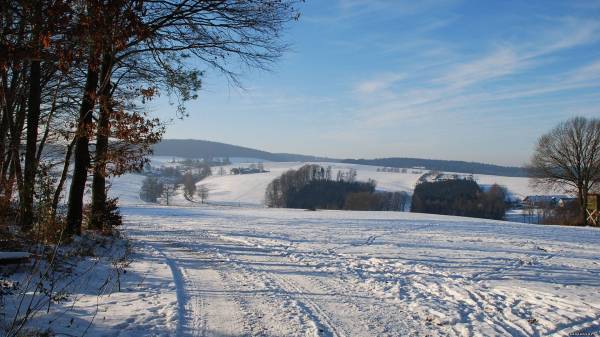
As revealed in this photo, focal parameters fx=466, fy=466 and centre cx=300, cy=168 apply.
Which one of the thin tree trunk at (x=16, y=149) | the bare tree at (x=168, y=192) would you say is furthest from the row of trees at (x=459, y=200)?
the thin tree trunk at (x=16, y=149)

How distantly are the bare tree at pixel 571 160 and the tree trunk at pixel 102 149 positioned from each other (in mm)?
38685

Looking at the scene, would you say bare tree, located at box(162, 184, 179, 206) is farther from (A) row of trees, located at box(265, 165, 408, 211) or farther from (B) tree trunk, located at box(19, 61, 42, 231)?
(B) tree trunk, located at box(19, 61, 42, 231)

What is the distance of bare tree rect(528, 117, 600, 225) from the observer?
133 feet

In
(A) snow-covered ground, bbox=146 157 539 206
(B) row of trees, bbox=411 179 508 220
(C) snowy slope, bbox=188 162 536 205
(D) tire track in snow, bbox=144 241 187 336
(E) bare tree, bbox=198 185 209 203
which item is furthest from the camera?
(C) snowy slope, bbox=188 162 536 205

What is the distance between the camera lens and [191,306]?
6.45m

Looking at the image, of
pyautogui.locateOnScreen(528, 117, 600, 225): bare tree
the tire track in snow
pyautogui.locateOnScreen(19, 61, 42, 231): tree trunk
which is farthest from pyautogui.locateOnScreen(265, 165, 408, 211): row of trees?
the tire track in snow

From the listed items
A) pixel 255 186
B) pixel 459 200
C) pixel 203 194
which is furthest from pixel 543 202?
pixel 255 186

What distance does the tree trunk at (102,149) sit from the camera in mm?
10547

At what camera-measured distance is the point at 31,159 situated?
12.4 meters

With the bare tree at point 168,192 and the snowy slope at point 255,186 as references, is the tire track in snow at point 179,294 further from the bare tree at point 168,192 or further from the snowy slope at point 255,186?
the snowy slope at point 255,186

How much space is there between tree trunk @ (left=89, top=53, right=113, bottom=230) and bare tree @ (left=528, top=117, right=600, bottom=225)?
38685 mm

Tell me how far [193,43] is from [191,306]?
647cm

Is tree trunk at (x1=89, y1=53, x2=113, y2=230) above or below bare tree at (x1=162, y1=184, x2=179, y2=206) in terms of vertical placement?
above

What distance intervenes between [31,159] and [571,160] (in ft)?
141
